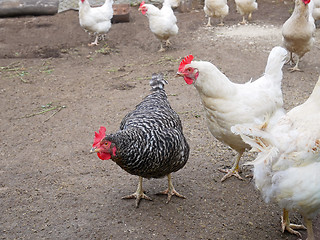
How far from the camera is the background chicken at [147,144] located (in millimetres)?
3000

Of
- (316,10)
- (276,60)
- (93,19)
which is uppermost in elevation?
(276,60)

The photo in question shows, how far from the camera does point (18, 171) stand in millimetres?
4258

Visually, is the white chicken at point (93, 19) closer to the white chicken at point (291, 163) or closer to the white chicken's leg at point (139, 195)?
the white chicken's leg at point (139, 195)

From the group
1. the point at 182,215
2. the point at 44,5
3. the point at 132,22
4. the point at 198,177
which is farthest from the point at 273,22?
the point at 182,215

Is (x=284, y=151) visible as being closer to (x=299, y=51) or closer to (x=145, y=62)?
(x=299, y=51)

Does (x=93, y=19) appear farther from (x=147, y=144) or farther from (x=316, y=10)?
(x=147, y=144)

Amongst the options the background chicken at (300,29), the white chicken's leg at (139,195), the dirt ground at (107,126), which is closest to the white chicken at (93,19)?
the dirt ground at (107,126)

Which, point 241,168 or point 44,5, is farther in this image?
point 44,5

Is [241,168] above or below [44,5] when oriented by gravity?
above

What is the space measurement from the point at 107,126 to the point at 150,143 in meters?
2.20

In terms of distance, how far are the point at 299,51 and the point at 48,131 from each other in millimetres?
4892

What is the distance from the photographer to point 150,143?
3104 mm

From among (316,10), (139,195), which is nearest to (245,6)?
(316,10)

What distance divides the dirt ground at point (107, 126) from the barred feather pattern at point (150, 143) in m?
0.60
